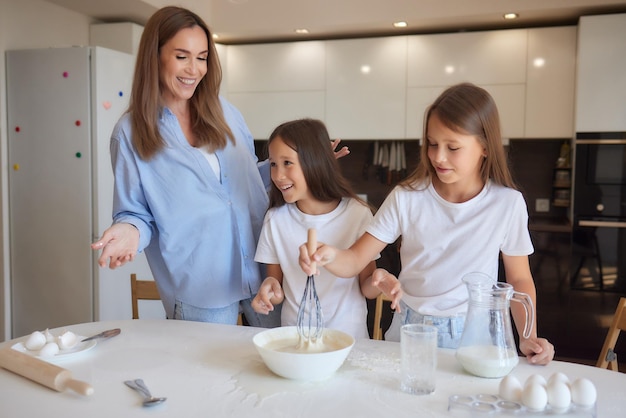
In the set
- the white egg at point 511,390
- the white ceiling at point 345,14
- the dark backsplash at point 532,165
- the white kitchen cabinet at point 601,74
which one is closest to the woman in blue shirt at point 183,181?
the white egg at point 511,390

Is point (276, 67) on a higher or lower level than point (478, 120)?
higher

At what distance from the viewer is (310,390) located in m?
1.08

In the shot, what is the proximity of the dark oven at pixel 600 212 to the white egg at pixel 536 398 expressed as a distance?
8.89 ft

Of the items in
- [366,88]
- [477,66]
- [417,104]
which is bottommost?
[417,104]

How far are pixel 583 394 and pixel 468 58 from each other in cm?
308

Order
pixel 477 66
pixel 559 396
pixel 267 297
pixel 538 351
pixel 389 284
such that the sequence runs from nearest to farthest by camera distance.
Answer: pixel 559 396
pixel 538 351
pixel 389 284
pixel 267 297
pixel 477 66

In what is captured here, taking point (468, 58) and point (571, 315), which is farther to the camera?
point (468, 58)

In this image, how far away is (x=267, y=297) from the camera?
4.67 feet

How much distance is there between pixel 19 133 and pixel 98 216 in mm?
657

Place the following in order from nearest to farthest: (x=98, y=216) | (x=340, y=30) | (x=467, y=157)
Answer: (x=467, y=157)
(x=98, y=216)
(x=340, y=30)

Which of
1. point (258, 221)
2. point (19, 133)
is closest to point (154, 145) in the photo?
point (258, 221)

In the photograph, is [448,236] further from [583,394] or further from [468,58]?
[468,58]

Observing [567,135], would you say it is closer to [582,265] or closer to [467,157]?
[582,265]

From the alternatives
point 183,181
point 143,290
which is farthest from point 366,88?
point 183,181
